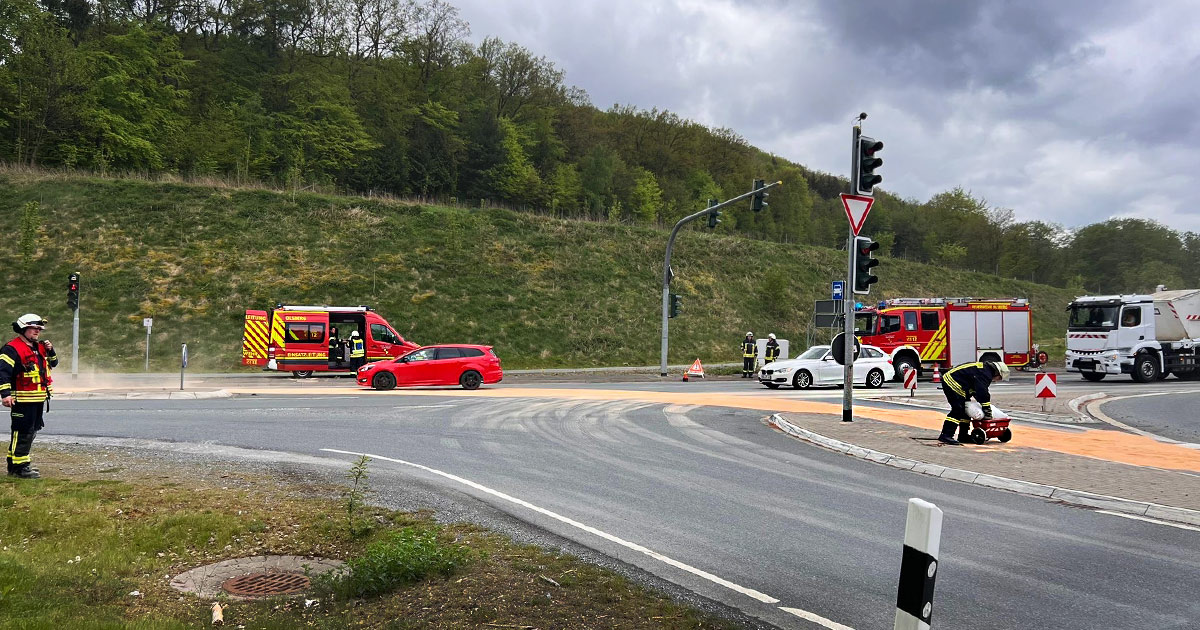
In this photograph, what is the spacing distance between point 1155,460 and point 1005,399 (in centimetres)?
1039

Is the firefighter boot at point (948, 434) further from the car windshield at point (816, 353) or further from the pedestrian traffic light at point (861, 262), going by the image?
the car windshield at point (816, 353)

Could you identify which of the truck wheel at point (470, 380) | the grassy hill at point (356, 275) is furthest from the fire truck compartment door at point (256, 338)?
the truck wheel at point (470, 380)

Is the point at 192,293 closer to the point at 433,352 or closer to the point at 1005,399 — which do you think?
the point at 433,352

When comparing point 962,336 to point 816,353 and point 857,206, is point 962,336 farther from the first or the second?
point 857,206

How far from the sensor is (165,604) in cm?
492

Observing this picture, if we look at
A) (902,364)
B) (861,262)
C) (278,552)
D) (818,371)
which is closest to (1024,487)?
(861,262)

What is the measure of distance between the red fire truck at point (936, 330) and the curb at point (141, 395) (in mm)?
22626

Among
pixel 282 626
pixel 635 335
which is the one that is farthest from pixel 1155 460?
pixel 635 335

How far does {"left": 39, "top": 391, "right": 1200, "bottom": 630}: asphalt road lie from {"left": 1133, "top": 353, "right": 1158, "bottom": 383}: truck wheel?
20.9 meters

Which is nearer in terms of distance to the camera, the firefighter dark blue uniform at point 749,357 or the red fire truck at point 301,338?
the red fire truck at point 301,338

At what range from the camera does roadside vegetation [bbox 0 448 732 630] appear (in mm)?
4578

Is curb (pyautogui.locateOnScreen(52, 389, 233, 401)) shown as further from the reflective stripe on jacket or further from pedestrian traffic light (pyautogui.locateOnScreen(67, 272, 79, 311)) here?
the reflective stripe on jacket

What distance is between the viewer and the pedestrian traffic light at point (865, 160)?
15.3 m

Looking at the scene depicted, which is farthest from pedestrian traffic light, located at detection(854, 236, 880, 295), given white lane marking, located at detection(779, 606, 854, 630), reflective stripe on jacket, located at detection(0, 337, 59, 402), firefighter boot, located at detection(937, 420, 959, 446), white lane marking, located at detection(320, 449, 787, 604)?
reflective stripe on jacket, located at detection(0, 337, 59, 402)
